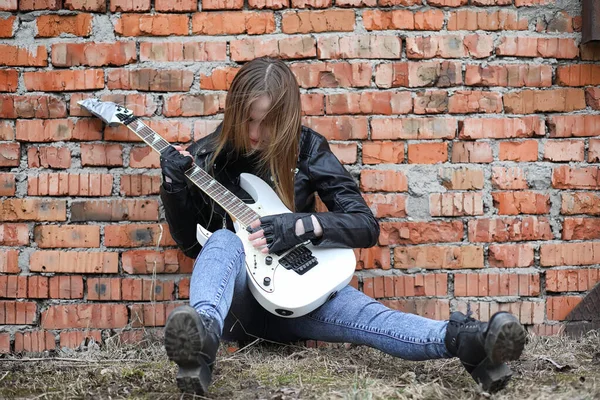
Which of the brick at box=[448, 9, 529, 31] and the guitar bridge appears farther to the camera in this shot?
the brick at box=[448, 9, 529, 31]

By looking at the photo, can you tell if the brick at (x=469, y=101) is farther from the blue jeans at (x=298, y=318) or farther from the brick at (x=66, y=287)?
the brick at (x=66, y=287)

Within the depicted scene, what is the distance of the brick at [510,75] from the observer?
3.08 metres

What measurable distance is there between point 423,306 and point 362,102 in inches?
36.5

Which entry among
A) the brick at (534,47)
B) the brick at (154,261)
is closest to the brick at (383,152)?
the brick at (534,47)

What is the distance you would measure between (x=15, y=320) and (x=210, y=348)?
4.44 feet

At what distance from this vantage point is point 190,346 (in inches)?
78.5

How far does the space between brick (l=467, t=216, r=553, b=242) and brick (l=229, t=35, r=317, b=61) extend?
3.41ft

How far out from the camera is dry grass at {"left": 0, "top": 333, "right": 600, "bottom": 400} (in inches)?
86.6

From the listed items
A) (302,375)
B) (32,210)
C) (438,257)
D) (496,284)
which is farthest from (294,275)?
(32,210)

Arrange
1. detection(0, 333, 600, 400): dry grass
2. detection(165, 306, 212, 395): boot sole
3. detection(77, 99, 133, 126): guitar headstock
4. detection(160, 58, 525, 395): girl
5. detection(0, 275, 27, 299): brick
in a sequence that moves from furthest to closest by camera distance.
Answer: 1. detection(0, 275, 27, 299): brick
2. detection(77, 99, 133, 126): guitar headstock
3. detection(160, 58, 525, 395): girl
4. detection(0, 333, 600, 400): dry grass
5. detection(165, 306, 212, 395): boot sole

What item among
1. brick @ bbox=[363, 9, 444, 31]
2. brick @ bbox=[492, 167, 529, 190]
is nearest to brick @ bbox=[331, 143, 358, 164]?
brick @ bbox=[363, 9, 444, 31]

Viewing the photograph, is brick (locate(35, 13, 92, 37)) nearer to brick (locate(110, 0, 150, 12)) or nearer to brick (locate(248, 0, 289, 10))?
brick (locate(110, 0, 150, 12))

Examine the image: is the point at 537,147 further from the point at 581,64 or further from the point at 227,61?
the point at 227,61

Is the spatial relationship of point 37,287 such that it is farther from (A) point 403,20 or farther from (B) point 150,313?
(A) point 403,20
